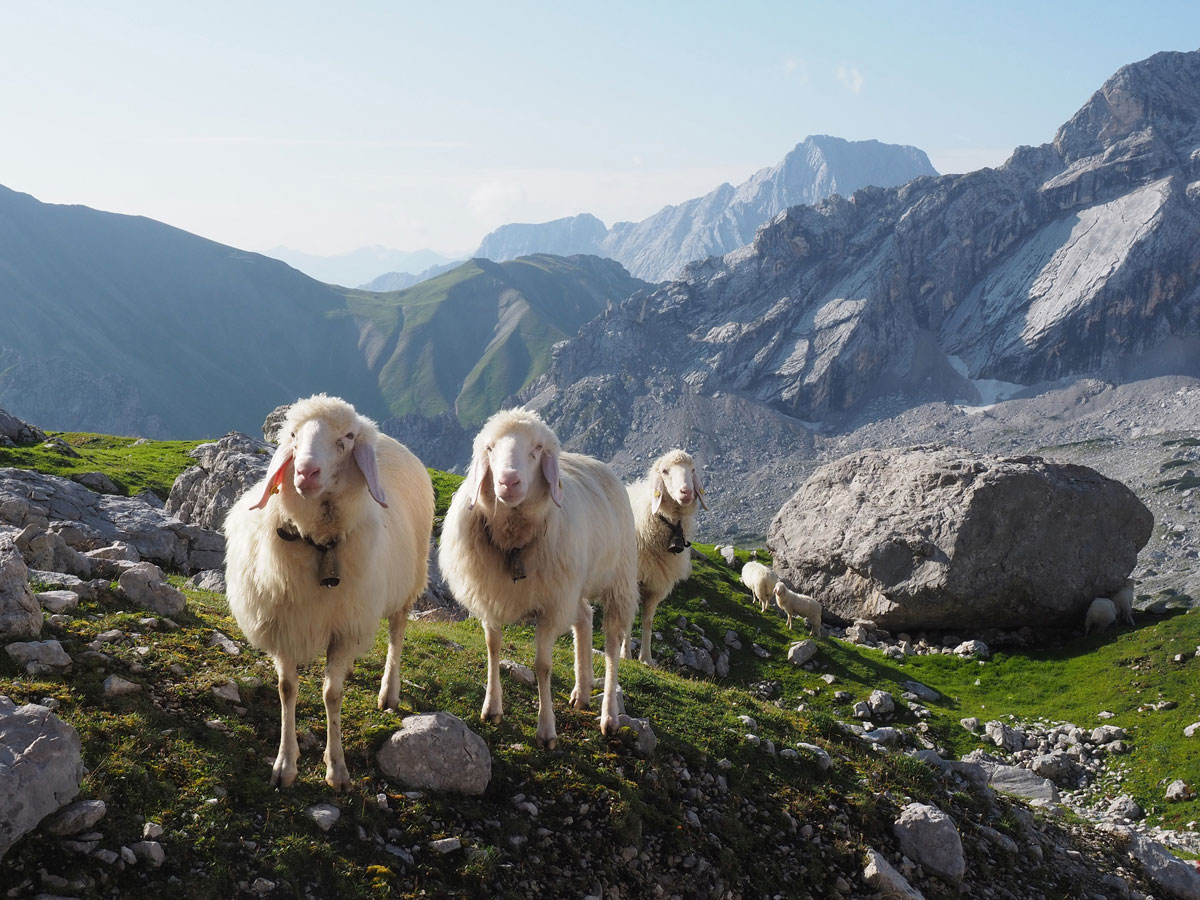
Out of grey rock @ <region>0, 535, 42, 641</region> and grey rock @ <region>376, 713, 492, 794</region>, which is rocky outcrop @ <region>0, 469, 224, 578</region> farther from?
grey rock @ <region>376, 713, 492, 794</region>

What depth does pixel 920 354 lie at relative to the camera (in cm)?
18350

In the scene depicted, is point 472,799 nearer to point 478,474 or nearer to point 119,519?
point 478,474

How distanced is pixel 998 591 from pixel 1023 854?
2196 centimetres

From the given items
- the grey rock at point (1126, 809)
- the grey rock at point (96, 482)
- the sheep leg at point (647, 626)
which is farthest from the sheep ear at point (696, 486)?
the grey rock at point (96, 482)

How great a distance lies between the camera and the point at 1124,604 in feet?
95.1

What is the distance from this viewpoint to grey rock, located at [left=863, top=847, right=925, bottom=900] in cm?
838

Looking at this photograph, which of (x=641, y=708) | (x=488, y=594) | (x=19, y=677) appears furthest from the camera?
(x=641, y=708)

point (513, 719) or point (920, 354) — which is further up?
point (920, 354)

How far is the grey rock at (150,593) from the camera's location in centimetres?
965

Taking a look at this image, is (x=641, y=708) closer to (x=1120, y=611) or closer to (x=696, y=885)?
(x=696, y=885)

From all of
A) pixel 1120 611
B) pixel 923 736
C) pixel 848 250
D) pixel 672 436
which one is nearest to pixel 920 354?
pixel 848 250

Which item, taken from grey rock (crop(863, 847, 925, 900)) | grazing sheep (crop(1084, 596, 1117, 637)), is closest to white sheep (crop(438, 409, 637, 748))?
grey rock (crop(863, 847, 925, 900))

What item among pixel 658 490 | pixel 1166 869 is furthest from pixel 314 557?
pixel 1166 869

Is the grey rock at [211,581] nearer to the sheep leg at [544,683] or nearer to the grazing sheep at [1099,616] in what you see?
the sheep leg at [544,683]
